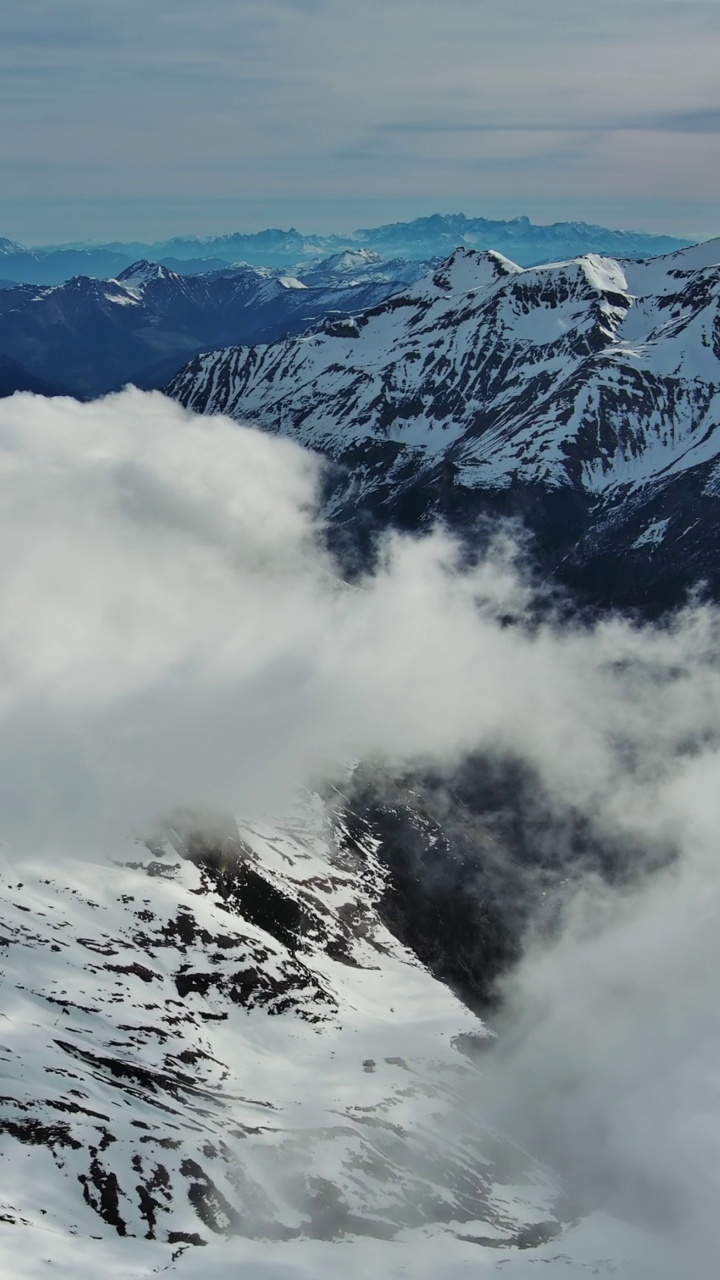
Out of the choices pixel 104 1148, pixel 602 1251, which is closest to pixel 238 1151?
pixel 104 1148

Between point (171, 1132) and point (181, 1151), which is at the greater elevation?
point (171, 1132)

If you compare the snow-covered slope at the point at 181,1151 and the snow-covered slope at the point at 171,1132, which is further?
the snow-covered slope at the point at 171,1132

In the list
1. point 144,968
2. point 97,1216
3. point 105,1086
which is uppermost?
point 144,968

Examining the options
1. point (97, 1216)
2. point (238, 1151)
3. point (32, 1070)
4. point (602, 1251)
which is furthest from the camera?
point (602, 1251)

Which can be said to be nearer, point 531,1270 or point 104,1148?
point 104,1148

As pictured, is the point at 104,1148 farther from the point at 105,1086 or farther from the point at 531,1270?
the point at 531,1270

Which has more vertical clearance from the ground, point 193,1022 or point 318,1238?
point 193,1022

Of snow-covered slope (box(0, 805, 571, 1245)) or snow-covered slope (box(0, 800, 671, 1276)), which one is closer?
snow-covered slope (box(0, 800, 671, 1276))

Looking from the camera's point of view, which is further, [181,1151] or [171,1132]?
[171,1132]

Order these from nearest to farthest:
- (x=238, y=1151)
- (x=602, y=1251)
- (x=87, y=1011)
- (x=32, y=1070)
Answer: (x=32, y=1070) → (x=238, y=1151) → (x=87, y=1011) → (x=602, y=1251)
